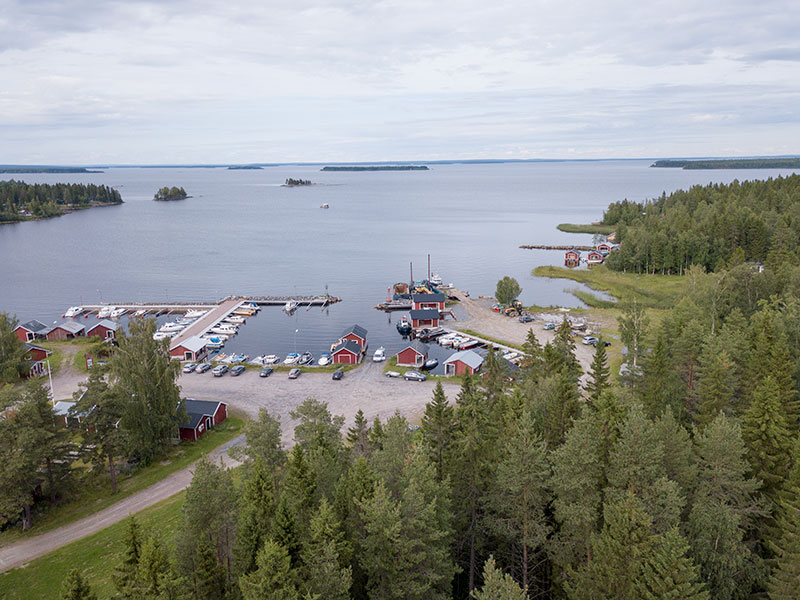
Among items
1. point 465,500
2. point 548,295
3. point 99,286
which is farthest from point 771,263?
point 99,286

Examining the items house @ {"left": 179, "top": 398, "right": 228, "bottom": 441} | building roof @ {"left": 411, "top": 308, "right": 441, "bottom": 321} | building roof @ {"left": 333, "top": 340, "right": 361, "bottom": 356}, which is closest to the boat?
building roof @ {"left": 411, "top": 308, "right": 441, "bottom": 321}

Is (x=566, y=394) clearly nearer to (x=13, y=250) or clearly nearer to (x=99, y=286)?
(x=99, y=286)

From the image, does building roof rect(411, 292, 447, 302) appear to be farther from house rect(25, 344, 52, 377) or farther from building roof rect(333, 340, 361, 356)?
house rect(25, 344, 52, 377)

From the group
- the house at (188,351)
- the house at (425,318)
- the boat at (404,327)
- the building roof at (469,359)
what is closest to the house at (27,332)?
the house at (188,351)

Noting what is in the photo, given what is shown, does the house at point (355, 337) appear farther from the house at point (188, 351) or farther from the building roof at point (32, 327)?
the building roof at point (32, 327)

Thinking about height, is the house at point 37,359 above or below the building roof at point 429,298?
below
